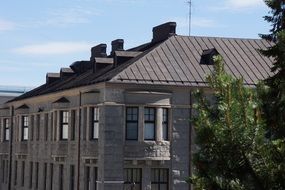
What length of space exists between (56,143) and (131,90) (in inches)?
372

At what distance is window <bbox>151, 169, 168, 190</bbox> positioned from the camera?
3400cm

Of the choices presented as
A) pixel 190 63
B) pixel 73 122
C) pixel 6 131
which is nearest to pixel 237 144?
pixel 190 63

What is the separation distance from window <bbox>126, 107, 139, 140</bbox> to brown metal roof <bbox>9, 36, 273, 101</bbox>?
1513 mm

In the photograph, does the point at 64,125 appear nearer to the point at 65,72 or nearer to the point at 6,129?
the point at 65,72

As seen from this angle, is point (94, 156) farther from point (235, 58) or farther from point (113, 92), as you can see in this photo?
point (235, 58)

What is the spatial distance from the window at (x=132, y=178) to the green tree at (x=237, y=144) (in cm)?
2623

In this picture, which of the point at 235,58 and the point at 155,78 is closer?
the point at 155,78

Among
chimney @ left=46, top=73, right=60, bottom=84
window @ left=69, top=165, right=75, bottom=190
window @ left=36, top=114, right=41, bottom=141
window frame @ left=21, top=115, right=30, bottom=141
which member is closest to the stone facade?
window @ left=69, top=165, right=75, bottom=190

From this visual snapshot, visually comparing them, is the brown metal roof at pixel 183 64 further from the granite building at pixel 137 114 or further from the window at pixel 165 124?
the window at pixel 165 124

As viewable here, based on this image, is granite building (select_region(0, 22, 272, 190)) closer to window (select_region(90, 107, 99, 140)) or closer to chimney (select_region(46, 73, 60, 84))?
window (select_region(90, 107, 99, 140))

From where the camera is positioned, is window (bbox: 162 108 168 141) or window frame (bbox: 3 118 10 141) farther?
window frame (bbox: 3 118 10 141)

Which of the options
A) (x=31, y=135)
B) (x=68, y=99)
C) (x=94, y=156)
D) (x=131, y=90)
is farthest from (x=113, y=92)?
(x=31, y=135)

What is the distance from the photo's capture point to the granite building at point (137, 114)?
110 feet

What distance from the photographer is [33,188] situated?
47125 millimetres
